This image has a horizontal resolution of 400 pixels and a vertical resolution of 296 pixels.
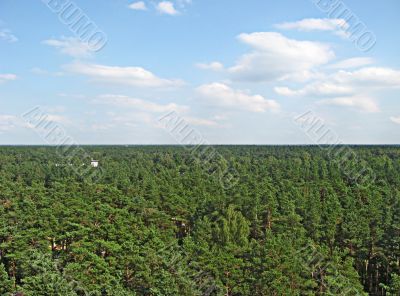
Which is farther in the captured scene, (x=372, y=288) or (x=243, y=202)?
(x=243, y=202)

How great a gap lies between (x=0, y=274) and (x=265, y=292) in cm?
1510

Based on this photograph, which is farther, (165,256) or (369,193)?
(369,193)

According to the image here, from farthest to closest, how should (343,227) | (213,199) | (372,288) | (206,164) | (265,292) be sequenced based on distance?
(206,164) < (213,199) < (343,227) < (372,288) < (265,292)

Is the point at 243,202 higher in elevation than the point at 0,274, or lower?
higher

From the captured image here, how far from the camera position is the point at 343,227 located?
32.5 m

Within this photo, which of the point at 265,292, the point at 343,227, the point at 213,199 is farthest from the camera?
the point at 213,199

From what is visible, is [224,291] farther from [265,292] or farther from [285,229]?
[285,229]

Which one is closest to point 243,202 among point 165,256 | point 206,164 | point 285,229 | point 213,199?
point 213,199

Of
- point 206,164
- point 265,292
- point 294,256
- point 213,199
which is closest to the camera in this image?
point 265,292

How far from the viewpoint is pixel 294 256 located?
2427 centimetres

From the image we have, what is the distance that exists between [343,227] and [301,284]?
37.5 ft

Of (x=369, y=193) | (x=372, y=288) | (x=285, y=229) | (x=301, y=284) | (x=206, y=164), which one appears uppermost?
(x=206, y=164)

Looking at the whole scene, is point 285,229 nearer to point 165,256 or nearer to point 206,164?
point 165,256

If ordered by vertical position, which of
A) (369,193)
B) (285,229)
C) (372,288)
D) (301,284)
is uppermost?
(369,193)
